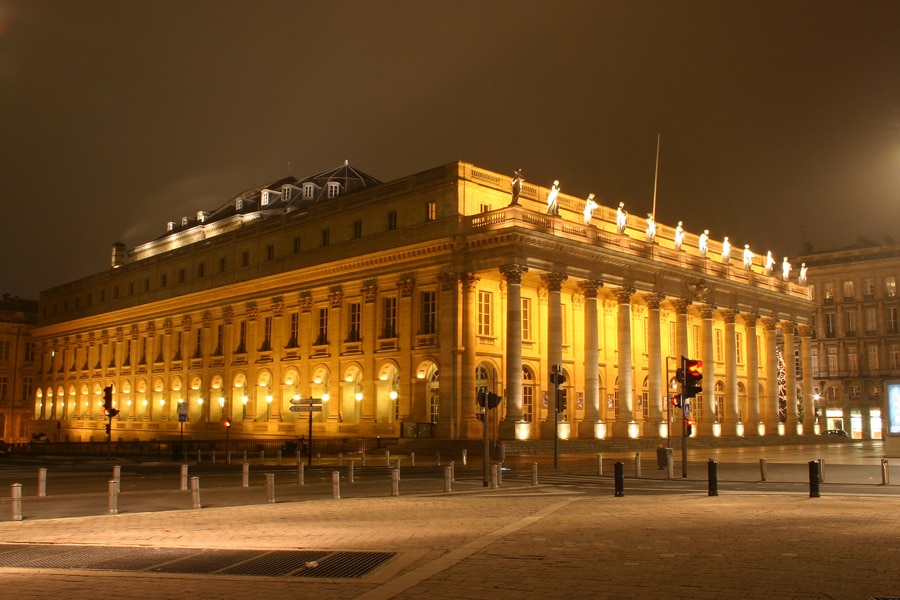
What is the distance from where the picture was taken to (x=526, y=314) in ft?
178

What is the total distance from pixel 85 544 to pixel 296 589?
5459 millimetres

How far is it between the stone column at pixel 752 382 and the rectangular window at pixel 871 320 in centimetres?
2161

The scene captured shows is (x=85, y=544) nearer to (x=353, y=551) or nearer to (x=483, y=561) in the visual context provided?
(x=353, y=551)

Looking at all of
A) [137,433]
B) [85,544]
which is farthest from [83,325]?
[85,544]

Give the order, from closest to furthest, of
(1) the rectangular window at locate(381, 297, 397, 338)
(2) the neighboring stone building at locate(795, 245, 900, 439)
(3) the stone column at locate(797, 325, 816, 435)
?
(1) the rectangular window at locate(381, 297, 397, 338) → (3) the stone column at locate(797, 325, 816, 435) → (2) the neighboring stone building at locate(795, 245, 900, 439)

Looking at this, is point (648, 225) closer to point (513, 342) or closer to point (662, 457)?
point (513, 342)

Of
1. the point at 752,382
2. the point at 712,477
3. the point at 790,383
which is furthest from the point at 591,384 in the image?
the point at 712,477

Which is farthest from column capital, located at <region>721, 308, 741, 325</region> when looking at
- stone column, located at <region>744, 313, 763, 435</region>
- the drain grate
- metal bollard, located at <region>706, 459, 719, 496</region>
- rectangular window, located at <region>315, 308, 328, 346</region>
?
the drain grate

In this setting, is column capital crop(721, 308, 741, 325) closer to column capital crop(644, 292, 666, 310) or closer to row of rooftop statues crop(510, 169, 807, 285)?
row of rooftop statues crop(510, 169, 807, 285)

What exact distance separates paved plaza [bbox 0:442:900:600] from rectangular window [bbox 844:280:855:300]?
72.3 metres

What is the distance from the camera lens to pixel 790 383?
73125 millimetres

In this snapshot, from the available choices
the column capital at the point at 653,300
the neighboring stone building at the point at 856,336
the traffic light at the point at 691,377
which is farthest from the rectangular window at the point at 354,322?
the neighboring stone building at the point at 856,336

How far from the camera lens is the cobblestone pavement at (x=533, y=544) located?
919 cm

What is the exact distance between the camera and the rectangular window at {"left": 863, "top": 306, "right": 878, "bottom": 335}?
84.1m
